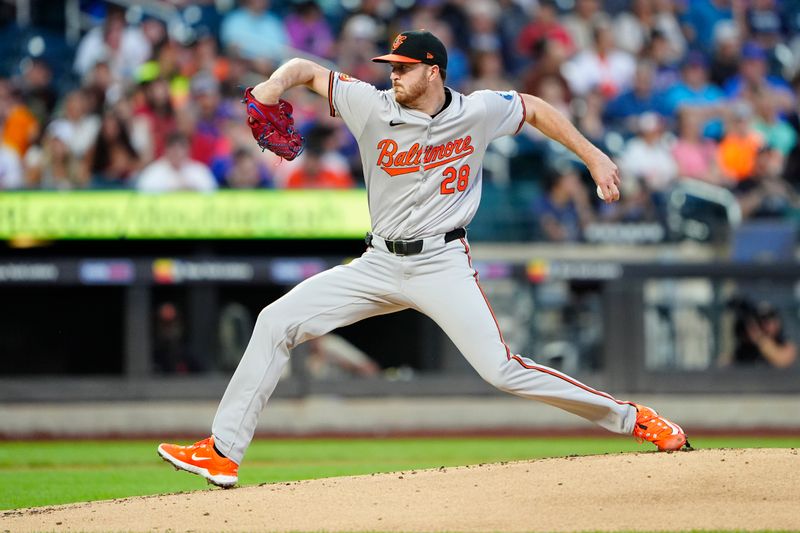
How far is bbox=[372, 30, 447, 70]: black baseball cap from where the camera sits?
18.3ft

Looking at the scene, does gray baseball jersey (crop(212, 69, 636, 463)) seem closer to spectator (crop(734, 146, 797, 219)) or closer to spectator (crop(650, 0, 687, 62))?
spectator (crop(734, 146, 797, 219))

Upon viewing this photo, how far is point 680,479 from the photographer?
557cm

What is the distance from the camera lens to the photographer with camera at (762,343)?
11.9 meters

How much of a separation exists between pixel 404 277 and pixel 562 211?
253 inches

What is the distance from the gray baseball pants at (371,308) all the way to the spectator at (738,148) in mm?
7775

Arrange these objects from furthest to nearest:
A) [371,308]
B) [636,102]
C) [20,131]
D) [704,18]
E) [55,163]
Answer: [704,18] < [636,102] < [20,131] < [55,163] < [371,308]

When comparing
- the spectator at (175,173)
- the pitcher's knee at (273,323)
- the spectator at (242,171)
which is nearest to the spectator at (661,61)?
the spectator at (242,171)

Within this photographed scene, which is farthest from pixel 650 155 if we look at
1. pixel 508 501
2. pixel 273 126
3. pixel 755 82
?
pixel 508 501

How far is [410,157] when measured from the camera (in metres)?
5.70

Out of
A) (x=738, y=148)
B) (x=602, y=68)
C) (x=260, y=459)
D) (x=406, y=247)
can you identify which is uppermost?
(x=602, y=68)

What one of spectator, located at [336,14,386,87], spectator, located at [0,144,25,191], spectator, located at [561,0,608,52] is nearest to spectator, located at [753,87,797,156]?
spectator, located at [561,0,608,52]

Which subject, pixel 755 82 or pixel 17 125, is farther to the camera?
pixel 755 82

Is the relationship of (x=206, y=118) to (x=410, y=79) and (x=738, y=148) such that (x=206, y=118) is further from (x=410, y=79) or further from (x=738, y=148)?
(x=410, y=79)

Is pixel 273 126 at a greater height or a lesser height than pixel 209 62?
lesser
